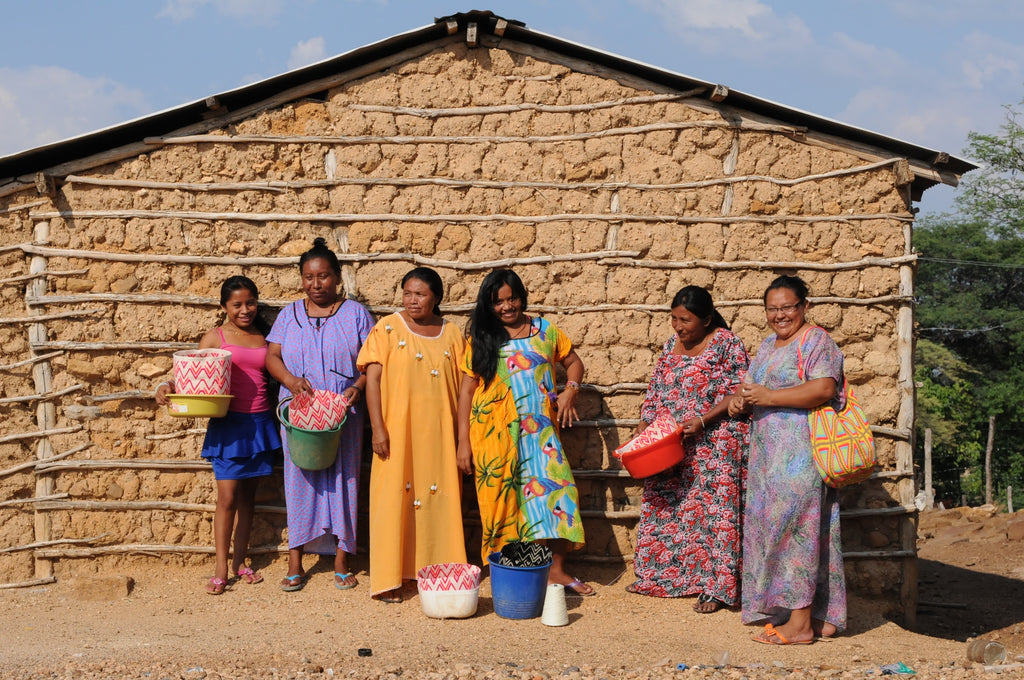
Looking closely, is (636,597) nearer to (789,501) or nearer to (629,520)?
(629,520)

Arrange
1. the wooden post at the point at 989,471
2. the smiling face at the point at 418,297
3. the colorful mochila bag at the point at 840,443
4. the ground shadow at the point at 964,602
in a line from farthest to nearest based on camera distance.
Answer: the wooden post at the point at 989,471 → the ground shadow at the point at 964,602 → the smiling face at the point at 418,297 → the colorful mochila bag at the point at 840,443

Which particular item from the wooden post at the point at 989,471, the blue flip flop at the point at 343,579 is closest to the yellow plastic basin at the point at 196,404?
Answer: the blue flip flop at the point at 343,579

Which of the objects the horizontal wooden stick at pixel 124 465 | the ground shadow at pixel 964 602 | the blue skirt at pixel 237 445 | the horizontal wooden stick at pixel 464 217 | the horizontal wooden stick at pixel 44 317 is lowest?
the ground shadow at pixel 964 602

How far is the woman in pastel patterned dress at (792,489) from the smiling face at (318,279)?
2.24 meters

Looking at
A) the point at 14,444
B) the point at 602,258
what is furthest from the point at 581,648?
the point at 14,444

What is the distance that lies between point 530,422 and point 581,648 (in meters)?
1.19

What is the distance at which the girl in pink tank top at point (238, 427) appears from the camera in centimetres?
487

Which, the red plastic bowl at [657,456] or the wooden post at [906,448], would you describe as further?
the wooden post at [906,448]

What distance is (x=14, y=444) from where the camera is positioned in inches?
207

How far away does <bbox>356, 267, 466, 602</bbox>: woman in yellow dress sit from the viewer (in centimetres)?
464

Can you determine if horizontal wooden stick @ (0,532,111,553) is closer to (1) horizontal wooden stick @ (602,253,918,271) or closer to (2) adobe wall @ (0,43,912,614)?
(2) adobe wall @ (0,43,912,614)

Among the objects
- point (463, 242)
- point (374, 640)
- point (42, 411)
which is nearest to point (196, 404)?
point (42, 411)

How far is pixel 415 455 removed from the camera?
4715 millimetres

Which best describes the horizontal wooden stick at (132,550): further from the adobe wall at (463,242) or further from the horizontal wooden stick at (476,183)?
the horizontal wooden stick at (476,183)
